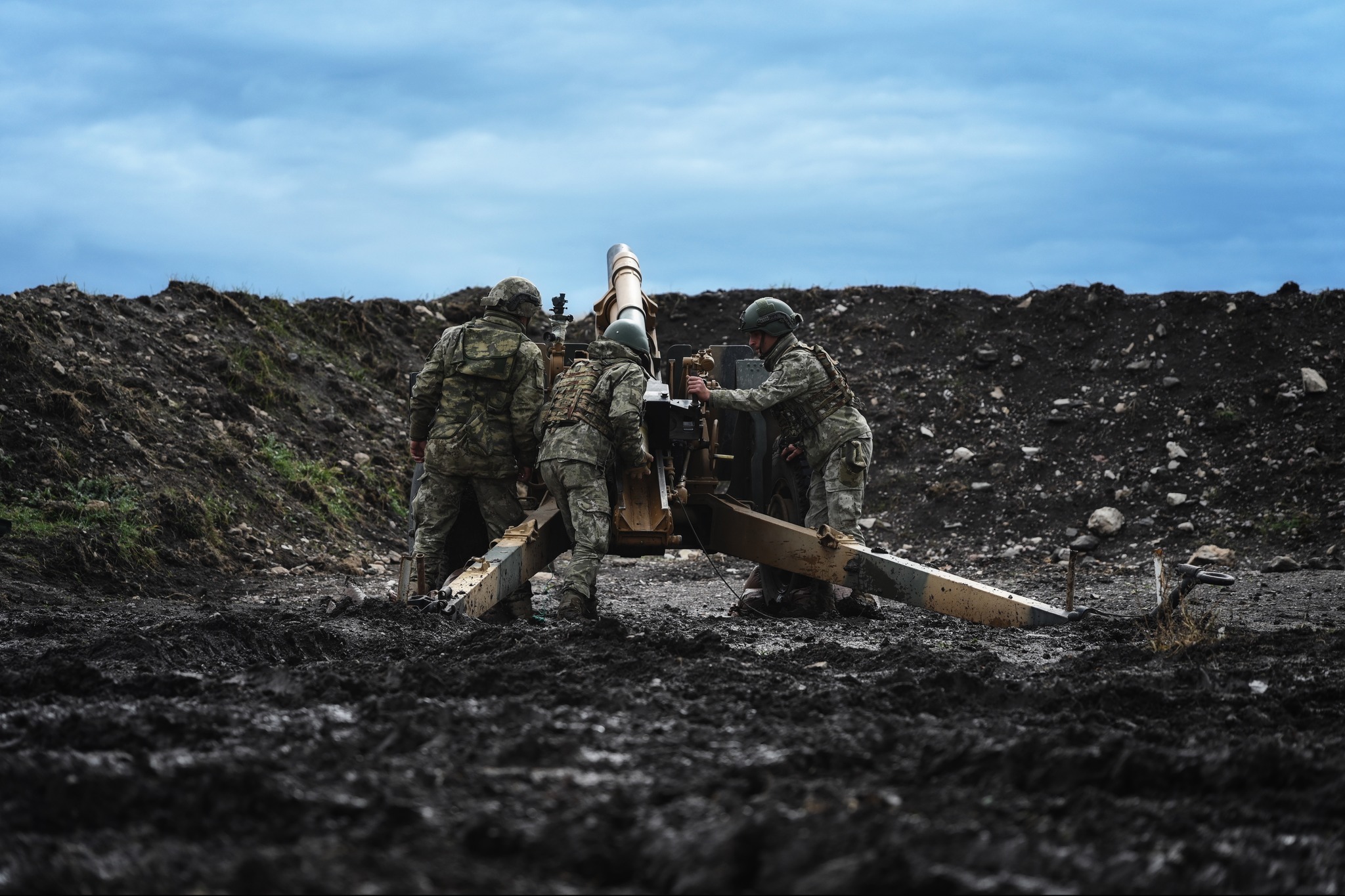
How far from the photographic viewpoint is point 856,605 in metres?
9.06

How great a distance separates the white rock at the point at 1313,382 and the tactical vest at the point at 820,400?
9.52 metres

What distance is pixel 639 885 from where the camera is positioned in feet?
8.34

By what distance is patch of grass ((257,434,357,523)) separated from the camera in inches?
545

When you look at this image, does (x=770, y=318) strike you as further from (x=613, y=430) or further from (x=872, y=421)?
(x=872, y=421)

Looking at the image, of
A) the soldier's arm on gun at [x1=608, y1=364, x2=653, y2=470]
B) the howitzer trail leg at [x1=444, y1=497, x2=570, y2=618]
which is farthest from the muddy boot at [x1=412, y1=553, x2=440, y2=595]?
the soldier's arm on gun at [x1=608, y1=364, x2=653, y2=470]

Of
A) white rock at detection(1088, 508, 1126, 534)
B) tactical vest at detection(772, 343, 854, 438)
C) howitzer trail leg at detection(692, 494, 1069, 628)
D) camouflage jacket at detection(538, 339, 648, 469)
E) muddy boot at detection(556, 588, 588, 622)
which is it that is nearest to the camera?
howitzer trail leg at detection(692, 494, 1069, 628)

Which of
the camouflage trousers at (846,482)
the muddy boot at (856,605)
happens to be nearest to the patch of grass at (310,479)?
the muddy boot at (856,605)

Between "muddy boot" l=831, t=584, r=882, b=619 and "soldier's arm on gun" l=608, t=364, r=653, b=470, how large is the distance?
198 cm

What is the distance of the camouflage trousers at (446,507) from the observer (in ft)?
28.4

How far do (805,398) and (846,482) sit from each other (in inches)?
26.0

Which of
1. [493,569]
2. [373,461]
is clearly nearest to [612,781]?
[493,569]

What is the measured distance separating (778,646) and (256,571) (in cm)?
622

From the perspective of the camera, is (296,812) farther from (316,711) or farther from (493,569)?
(493,569)

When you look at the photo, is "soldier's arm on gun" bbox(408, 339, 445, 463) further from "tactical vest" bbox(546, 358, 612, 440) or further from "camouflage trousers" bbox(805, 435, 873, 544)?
"camouflage trousers" bbox(805, 435, 873, 544)
